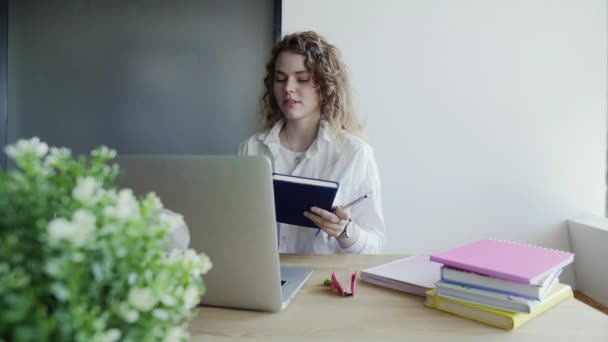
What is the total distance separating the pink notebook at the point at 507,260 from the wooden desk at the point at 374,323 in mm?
92

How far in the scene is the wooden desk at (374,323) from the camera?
79 centimetres

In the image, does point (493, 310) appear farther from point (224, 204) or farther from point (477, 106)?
point (477, 106)

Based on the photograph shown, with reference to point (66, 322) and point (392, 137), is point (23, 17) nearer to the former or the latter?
point (392, 137)

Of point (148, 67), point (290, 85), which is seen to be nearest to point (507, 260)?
point (290, 85)

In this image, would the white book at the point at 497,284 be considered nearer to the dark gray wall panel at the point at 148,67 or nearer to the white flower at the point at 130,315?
the white flower at the point at 130,315

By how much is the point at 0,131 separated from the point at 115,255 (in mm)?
2765

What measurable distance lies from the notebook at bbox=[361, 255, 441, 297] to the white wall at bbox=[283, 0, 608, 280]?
154cm

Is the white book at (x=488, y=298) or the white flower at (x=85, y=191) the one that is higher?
the white flower at (x=85, y=191)

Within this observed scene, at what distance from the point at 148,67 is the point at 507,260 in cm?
222

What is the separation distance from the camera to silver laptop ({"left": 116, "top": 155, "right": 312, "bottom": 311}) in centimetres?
79

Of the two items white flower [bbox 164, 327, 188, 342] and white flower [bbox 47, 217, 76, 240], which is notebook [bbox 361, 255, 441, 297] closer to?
white flower [bbox 164, 327, 188, 342]

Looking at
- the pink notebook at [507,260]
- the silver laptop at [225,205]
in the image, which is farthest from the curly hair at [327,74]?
the silver laptop at [225,205]

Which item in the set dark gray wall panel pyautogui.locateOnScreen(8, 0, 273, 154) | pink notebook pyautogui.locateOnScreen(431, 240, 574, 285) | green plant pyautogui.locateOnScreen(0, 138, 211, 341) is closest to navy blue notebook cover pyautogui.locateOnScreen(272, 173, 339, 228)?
pink notebook pyautogui.locateOnScreen(431, 240, 574, 285)

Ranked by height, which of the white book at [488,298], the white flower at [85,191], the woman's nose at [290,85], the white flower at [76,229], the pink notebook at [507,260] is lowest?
the white book at [488,298]
